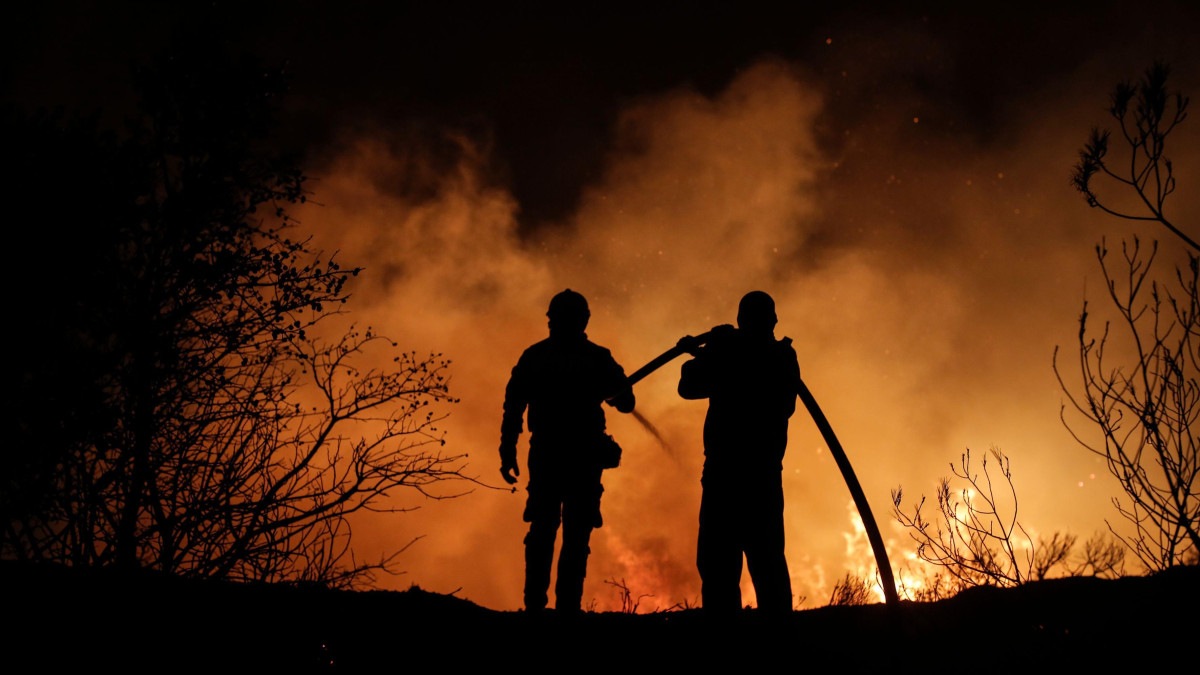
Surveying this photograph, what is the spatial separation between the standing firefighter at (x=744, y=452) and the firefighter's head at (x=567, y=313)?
1481mm

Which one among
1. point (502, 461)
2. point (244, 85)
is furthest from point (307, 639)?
point (244, 85)

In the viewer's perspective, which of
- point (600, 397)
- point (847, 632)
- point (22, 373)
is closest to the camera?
point (847, 632)

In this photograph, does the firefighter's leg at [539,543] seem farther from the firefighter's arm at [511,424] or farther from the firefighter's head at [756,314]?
the firefighter's head at [756,314]

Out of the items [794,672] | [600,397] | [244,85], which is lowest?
[794,672]

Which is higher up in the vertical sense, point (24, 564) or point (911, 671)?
point (24, 564)

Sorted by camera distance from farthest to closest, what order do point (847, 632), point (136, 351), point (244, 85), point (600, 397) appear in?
point (244, 85)
point (136, 351)
point (600, 397)
point (847, 632)

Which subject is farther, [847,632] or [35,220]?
[35,220]

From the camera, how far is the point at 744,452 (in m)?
5.15

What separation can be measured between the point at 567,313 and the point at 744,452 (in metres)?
2.18

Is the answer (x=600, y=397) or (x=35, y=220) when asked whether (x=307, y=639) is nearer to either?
(x=600, y=397)

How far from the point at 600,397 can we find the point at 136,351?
211 inches

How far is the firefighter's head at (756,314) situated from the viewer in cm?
528

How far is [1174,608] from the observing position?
4336 millimetres

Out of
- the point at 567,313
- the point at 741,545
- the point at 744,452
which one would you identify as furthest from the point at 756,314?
the point at 567,313
